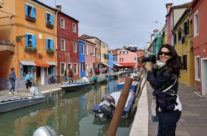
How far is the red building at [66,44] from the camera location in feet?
64.9

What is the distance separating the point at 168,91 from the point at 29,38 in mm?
15573

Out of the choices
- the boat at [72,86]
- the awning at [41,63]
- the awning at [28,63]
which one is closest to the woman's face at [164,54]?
the boat at [72,86]

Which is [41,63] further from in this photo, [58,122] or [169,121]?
[169,121]

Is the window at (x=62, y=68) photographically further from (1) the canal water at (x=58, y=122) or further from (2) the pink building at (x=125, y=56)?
(2) the pink building at (x=125, y=56)

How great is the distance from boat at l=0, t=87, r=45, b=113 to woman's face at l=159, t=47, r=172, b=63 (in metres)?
7.88

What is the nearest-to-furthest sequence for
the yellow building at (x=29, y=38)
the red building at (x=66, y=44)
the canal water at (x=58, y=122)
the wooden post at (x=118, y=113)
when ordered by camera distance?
the wooden post at (x=118, y=113), the canal water at (x=58, y=122), the yellow building at (x=29, y=38), the red building at (x=66, y=44)

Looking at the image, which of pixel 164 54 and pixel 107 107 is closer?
pixel 164 54

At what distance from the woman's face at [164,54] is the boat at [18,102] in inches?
310

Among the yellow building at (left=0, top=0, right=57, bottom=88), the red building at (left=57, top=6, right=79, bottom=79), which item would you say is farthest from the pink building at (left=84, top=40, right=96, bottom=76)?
the yellow building at (left=0, top=0, right=57, bottom=88)

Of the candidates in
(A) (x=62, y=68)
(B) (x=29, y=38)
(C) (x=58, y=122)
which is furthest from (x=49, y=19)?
(C) (x=58, y=122)

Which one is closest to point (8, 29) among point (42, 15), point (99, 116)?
point (42, 15)

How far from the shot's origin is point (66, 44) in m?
21.2

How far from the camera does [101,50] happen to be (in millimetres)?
38000

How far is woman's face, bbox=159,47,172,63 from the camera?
207 cm
